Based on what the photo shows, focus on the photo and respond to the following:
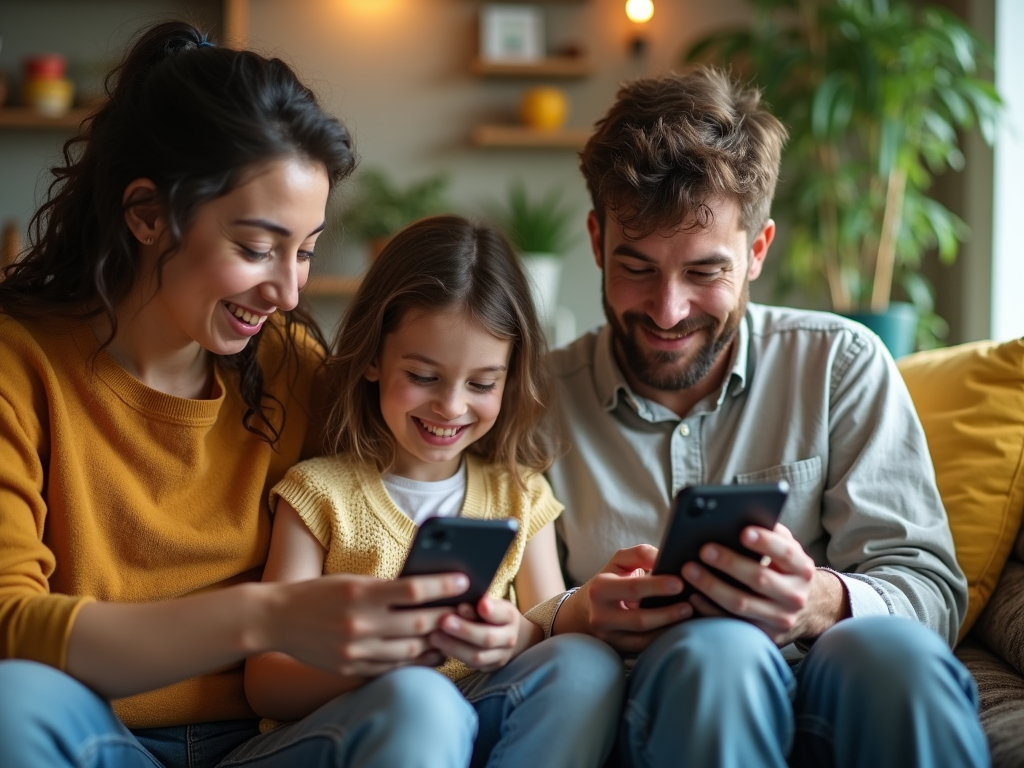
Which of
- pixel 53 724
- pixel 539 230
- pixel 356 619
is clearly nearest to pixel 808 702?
pixel 356 619

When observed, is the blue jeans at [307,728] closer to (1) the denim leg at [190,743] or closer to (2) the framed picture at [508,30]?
(1) the denim leg at [190,743]

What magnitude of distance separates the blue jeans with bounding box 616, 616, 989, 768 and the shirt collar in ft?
1.68

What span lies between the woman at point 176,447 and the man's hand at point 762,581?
304 mm

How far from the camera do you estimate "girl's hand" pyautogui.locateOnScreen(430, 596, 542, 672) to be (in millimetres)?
1194

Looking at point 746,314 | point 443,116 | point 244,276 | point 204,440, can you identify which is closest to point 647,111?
point 746,314

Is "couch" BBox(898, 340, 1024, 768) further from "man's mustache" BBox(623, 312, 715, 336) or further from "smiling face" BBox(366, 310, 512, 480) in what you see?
"smiling face" BBox(366, 310, 512, 480)

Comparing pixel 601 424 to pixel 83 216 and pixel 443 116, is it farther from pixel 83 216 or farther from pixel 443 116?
pixel 443 116

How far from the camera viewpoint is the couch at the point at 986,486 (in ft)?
5.03

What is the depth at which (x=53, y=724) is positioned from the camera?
1.06 m

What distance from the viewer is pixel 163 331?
4.63ft

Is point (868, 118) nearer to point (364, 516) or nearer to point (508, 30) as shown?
point (508, 30)

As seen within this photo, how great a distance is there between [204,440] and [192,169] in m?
0.38

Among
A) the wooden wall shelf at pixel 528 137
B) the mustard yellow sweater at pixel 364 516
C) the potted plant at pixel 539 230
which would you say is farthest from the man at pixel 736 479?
the wooden wall shelf at pixel 528 137

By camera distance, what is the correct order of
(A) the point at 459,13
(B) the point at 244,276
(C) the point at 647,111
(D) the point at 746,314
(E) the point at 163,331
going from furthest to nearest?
(A) the point at 459,13
(D) the point at 746,314
(C) the point at 647,111
(E) the point at 163,331
(B) the point at 244,276
